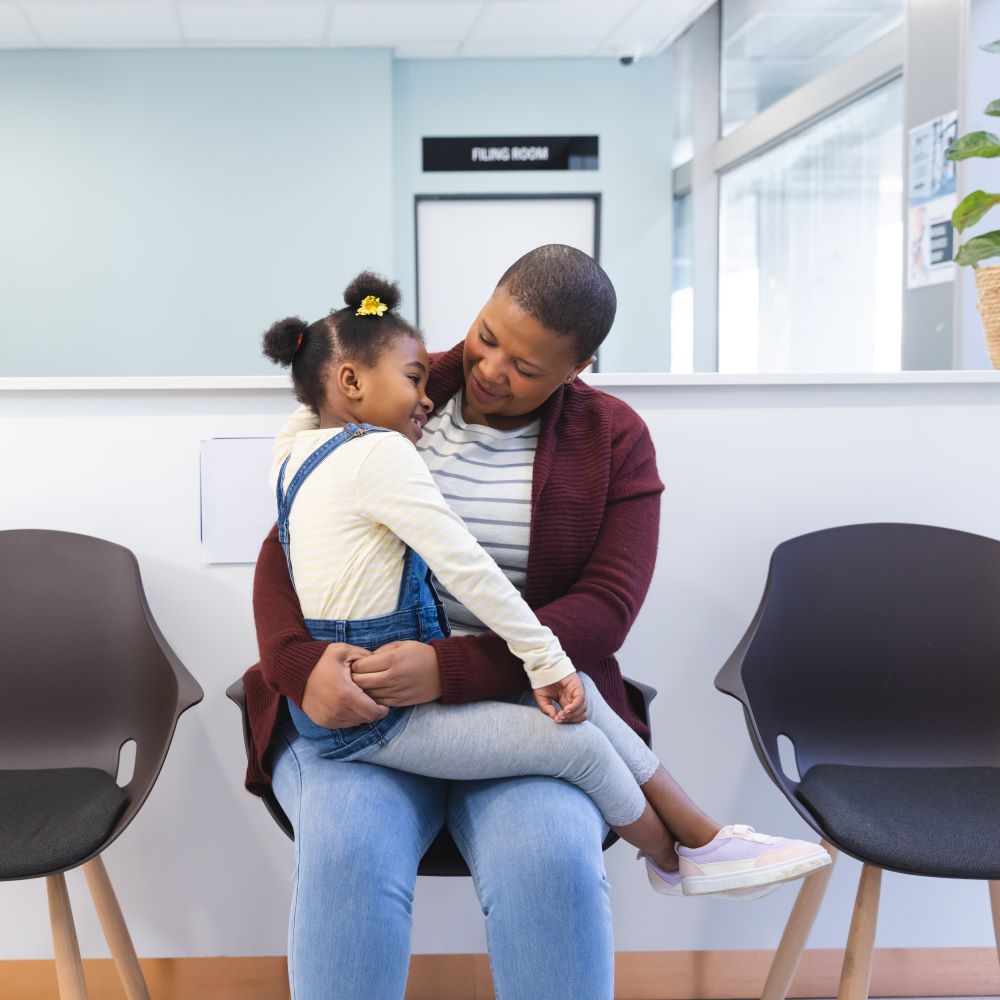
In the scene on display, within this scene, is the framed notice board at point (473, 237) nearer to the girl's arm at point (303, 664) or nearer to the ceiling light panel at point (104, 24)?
the ceiling light panel at point (104, 24)

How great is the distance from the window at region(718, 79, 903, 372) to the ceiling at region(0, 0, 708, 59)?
94cm

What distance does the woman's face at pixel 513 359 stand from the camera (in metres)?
1.36

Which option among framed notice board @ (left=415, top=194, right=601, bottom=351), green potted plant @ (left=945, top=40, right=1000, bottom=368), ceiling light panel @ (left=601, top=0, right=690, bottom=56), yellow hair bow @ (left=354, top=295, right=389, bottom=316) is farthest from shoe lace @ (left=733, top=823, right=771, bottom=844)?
framed notice board @ (left=415, top=194, right=601, bottom=351)

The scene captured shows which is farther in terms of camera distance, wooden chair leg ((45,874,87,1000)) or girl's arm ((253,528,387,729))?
wooden chair leg ((45,874,87,1000))

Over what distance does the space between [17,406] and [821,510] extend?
1484mm

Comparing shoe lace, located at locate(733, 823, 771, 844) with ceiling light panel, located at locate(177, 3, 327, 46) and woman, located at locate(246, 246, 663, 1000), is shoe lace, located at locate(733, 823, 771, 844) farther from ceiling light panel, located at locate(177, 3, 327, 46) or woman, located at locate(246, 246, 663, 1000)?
ceiling light panel, located at locate(177, 3, 327, 46)

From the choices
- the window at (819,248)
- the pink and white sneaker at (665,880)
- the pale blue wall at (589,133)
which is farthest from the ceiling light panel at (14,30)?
the pink and white sneaker at (665,880)

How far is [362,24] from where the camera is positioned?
5.14 metres

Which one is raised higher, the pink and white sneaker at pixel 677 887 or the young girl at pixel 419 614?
the young girl at pixel 419 614

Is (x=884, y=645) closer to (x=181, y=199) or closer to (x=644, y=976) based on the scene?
(x=644, y=976)

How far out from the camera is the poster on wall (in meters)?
3.19

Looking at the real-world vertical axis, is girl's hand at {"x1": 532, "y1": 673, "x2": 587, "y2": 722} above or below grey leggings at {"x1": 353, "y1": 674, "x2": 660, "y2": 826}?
above

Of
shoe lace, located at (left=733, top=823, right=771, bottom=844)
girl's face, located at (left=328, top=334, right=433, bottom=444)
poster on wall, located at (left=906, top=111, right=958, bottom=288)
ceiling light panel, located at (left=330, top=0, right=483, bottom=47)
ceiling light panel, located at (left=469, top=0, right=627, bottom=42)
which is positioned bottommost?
shoe lace, located at (left=733, top=823, right=771, bottom=844)

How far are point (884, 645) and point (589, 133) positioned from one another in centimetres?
469
